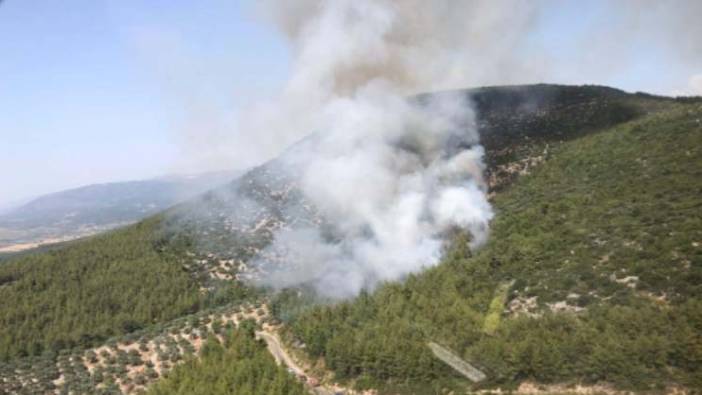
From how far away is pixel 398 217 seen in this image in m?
52.5

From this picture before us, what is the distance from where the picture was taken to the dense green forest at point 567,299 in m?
28.1

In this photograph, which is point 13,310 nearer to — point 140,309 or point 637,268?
point 140,309

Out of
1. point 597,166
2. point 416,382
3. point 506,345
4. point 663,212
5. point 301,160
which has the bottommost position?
point 416,382

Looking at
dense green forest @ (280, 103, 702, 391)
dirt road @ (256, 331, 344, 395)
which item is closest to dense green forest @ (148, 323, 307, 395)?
dirt road @ (256, 331, 344, 395)

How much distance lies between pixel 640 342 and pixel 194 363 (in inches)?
1093

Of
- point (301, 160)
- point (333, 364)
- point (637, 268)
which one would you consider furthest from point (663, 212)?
point (301, 160)

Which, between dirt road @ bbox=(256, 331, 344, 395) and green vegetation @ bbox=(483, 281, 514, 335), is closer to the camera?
green vegetation @ bbox=(483, 281, 514, 335)

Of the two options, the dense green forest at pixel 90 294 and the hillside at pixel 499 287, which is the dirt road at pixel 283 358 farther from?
the dense green forest at pixel 90 294

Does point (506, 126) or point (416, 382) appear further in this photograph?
point (506, 126)

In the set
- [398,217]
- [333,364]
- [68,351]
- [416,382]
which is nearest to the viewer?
[416,382]

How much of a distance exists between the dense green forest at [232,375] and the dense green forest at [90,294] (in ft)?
59.4

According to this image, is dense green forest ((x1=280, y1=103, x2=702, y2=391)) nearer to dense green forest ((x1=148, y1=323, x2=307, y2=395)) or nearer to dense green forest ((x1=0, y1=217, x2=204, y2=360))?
dense green forest ((x1=148, y1=323, x2=307, y2=395))

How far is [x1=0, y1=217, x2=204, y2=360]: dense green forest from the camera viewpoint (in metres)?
52.3

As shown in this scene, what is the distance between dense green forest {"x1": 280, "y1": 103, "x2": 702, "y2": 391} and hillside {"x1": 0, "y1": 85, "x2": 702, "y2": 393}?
0.11m
